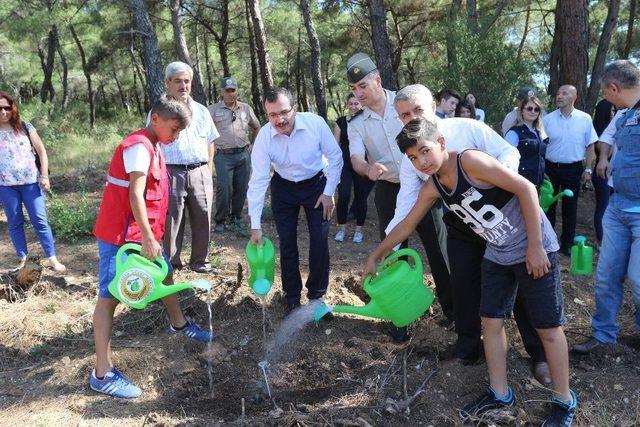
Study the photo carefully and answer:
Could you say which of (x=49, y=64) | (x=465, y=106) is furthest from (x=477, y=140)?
(x=49, y=64)

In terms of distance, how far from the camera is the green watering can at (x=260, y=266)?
3.44 metres

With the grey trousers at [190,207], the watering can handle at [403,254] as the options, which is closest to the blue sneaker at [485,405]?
the watering can handle at [403,254]

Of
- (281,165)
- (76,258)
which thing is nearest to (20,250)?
(76,258)

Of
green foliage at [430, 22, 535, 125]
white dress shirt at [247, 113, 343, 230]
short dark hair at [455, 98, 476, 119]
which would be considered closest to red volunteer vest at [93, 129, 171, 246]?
white dress shirt at [247, 113, 343, 230]

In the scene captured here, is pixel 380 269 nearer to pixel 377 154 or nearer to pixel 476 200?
pixel 377 154

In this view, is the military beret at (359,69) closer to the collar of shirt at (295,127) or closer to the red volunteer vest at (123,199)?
the collar of shirt at (295,127)

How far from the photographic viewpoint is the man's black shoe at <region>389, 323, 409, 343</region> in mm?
3385

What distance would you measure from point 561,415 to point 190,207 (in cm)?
308

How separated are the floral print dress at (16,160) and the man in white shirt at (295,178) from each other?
87.0 inches

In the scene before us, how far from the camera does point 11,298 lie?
4.18 meters

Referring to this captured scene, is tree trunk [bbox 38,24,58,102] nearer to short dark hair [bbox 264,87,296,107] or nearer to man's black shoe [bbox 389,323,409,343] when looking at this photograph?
short dark hair [bbox 264,87,296,107]

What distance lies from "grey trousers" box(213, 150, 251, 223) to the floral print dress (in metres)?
1.88

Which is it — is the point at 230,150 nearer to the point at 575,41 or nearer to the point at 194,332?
the point at 194,332

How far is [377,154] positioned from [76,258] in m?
3.38
